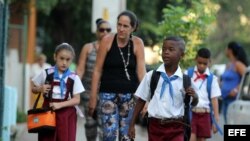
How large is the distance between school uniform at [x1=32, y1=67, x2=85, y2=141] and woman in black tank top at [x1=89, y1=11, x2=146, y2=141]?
1.15 ft

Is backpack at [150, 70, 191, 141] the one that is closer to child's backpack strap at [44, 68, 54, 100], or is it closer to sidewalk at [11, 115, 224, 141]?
child's backpack strap at [44, 68, 54, 100]

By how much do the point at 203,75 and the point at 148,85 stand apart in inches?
107

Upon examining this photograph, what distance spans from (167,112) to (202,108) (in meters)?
2.94

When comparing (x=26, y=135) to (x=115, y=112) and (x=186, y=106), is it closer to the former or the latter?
(x=115, y=112)

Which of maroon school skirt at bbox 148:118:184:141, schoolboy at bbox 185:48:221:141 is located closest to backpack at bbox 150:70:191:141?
maroon school skirt at bbox 148:118:184:141

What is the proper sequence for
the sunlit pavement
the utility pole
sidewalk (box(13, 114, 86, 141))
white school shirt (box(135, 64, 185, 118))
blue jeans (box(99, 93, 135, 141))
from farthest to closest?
the sunlit pavement
sidewalk (box(13, 114, 86, 141))
the utility pole
blue jeans (box(99, 93, 135, 141))
white school shirt (box(135, 64, 185, 118))

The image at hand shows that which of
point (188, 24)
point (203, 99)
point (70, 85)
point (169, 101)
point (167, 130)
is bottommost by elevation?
point (167, 130)

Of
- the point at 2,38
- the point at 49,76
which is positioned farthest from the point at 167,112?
the point at 2,38

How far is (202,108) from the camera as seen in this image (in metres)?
10.4

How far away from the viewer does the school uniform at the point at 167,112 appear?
7504mm

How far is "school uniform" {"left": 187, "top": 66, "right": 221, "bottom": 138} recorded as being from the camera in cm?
1025

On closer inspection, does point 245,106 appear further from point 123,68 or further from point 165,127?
point 165,127

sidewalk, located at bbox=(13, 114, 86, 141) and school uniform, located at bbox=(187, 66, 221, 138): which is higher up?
school uniform, located at bbox=(187, 66, 221, 138)

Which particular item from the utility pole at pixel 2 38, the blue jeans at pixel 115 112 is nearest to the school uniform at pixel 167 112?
the blue jeans at pixel 115 112
